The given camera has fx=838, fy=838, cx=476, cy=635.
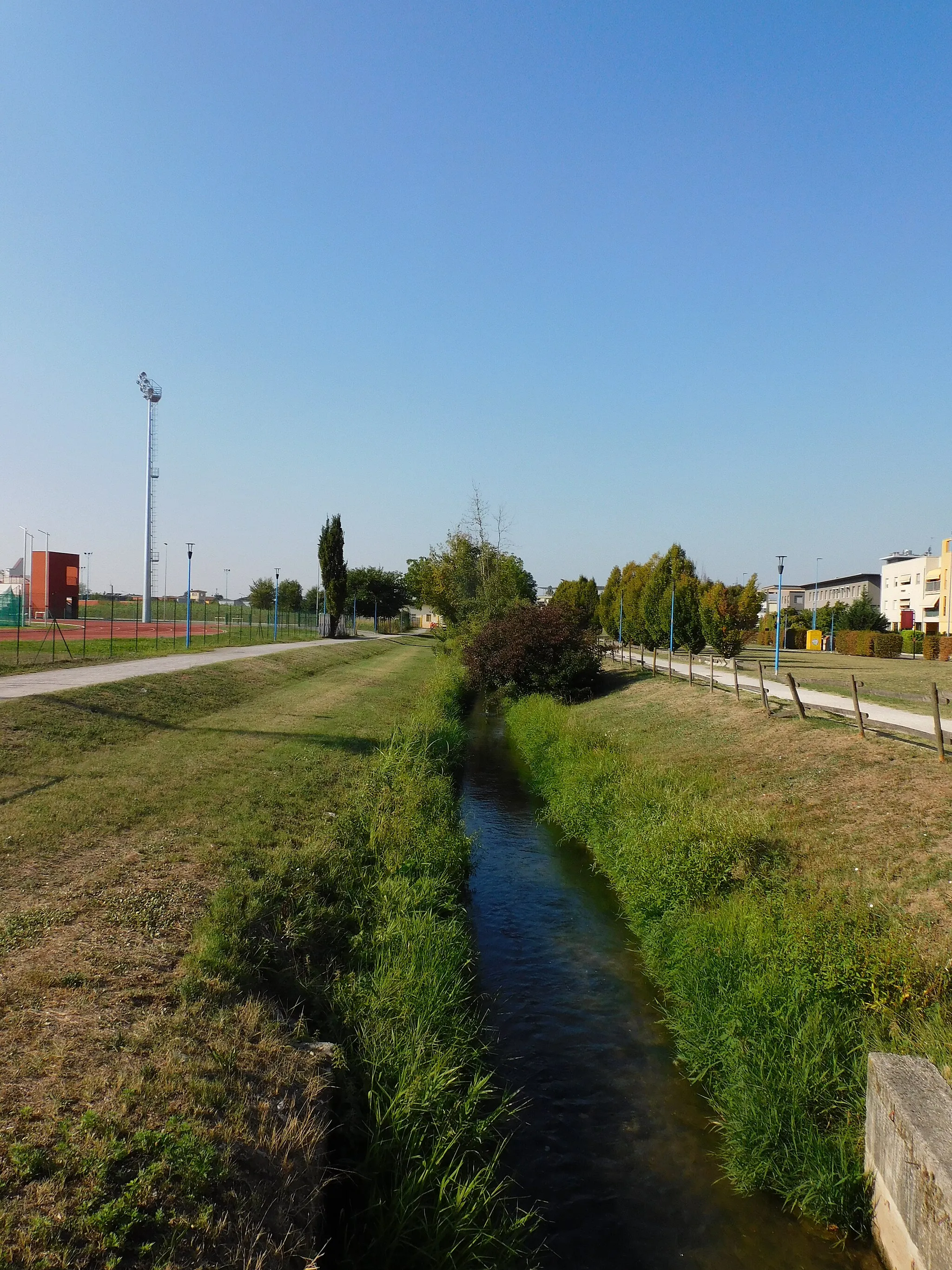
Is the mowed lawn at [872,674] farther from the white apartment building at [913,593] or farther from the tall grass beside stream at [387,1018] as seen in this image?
the white apartment building at [913,593]

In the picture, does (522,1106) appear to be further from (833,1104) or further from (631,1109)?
(833,1104)

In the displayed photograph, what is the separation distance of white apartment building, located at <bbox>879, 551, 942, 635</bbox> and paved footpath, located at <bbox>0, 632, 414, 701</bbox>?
150 ft

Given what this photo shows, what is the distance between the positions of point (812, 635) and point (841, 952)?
43.3 metres

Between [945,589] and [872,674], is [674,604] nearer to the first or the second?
[872,674]

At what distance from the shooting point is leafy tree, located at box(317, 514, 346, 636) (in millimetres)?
54781

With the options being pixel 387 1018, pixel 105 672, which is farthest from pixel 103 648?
pixel 387 1018

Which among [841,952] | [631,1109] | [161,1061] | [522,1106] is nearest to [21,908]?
[161,1061]

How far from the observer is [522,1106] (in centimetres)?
583

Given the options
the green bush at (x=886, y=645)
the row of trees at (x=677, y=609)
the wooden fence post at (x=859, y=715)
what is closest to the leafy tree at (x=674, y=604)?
the row of trees at (x=677, y=609)

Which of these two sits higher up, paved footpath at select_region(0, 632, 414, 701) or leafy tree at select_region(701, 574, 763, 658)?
leafy tree at select_region(701, 574, 763, 658)

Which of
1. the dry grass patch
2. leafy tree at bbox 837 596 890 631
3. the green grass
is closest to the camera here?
the dry grass patch

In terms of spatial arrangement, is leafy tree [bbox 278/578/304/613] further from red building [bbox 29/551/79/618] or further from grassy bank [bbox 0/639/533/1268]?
grassy bank [bbox 0/639/533/1268]

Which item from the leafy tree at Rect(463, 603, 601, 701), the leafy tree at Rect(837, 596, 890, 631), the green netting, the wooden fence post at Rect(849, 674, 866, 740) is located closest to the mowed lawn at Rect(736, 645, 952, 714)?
the wooden fence post at Rect(849, 674, 866, 740)

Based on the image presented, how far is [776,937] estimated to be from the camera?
7383 millimetres
